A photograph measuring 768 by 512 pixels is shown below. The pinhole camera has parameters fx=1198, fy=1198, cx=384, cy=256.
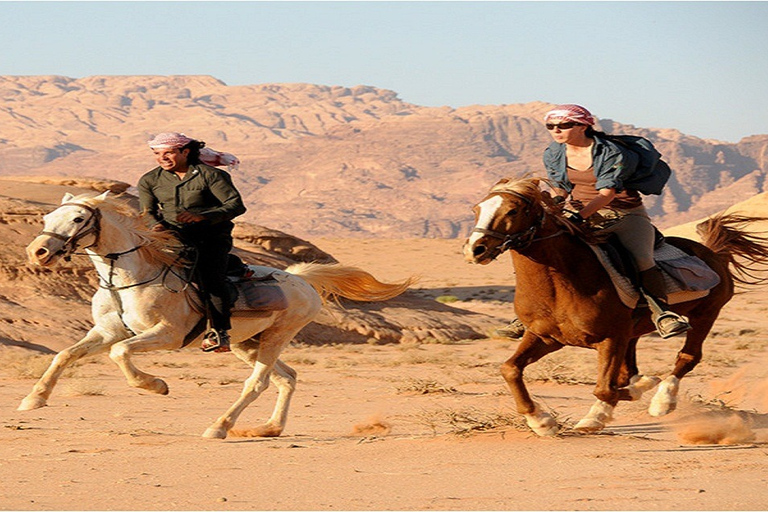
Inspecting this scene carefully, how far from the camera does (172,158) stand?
34.1 feet

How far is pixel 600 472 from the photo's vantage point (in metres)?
7.78

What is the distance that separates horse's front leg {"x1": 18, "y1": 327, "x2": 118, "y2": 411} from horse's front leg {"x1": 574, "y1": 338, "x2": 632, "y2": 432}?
Result: 3.85m

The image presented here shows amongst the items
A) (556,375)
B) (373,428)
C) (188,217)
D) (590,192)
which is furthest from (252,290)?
(556,375)

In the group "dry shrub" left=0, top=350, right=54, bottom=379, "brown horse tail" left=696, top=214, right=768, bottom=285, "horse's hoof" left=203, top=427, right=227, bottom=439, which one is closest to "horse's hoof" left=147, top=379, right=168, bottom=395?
"horse's hoof" left=203, top=427, right=227, bottom=439

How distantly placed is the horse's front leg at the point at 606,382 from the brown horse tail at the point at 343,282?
344 cm

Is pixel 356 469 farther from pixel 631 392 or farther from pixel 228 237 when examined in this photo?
pixel 228 237

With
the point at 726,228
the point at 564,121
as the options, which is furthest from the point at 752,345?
the point at 564,121

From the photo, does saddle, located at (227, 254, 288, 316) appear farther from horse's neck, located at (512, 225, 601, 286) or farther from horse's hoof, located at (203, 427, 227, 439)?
horse's neck, located at (512, 225, 601, 286)

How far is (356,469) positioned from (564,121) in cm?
323

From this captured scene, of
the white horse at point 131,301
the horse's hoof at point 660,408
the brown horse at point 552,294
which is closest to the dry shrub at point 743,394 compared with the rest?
the horse's hoof at point 660,408

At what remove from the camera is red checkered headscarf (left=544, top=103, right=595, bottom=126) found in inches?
370

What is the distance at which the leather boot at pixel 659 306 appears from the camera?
9258 millimetres

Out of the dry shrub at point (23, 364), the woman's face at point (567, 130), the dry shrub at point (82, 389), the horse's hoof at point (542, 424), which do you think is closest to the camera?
the horse's hoof at point (542, 424)

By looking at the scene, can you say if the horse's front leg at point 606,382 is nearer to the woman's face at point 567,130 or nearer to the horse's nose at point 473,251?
the horse's nose at point 473,251
